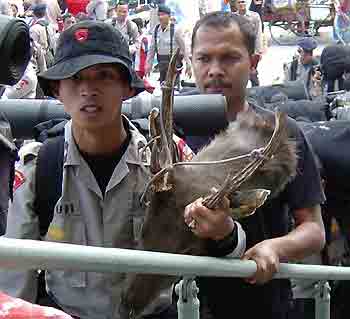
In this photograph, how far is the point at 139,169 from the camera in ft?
9.04

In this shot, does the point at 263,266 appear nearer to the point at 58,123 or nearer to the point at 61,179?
the point at 61,179

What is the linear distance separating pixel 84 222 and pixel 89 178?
0.46 ft

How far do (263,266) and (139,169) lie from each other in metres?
0.52

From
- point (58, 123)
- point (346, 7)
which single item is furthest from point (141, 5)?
point (58, 123)

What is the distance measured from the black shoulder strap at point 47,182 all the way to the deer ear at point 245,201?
66 cm

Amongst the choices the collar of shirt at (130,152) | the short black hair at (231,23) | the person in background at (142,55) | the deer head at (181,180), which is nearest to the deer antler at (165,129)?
the deer head at (181,180)

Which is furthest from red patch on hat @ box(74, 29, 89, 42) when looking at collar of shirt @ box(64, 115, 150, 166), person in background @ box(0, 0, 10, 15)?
person in background @ box(0, 0, 10, 15)

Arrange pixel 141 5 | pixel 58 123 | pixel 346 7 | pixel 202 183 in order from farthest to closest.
Answer: 1. pixel 141 5
2. pixel 346 7
3. pixel 58 123
4. pixel 202 183

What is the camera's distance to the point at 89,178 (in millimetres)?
2723

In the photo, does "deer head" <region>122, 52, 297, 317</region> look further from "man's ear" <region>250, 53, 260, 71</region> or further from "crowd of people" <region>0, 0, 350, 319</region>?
"man's ear" <region>250, 53, 260, 71</region>

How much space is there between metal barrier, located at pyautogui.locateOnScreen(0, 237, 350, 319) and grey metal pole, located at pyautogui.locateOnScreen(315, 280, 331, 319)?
130mm

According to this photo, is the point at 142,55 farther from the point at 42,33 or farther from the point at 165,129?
the point at 165,129

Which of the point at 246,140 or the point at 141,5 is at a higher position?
the point at 246,140

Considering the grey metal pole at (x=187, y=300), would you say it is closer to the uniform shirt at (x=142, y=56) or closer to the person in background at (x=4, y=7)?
the person in background at (x=4, y=7)
